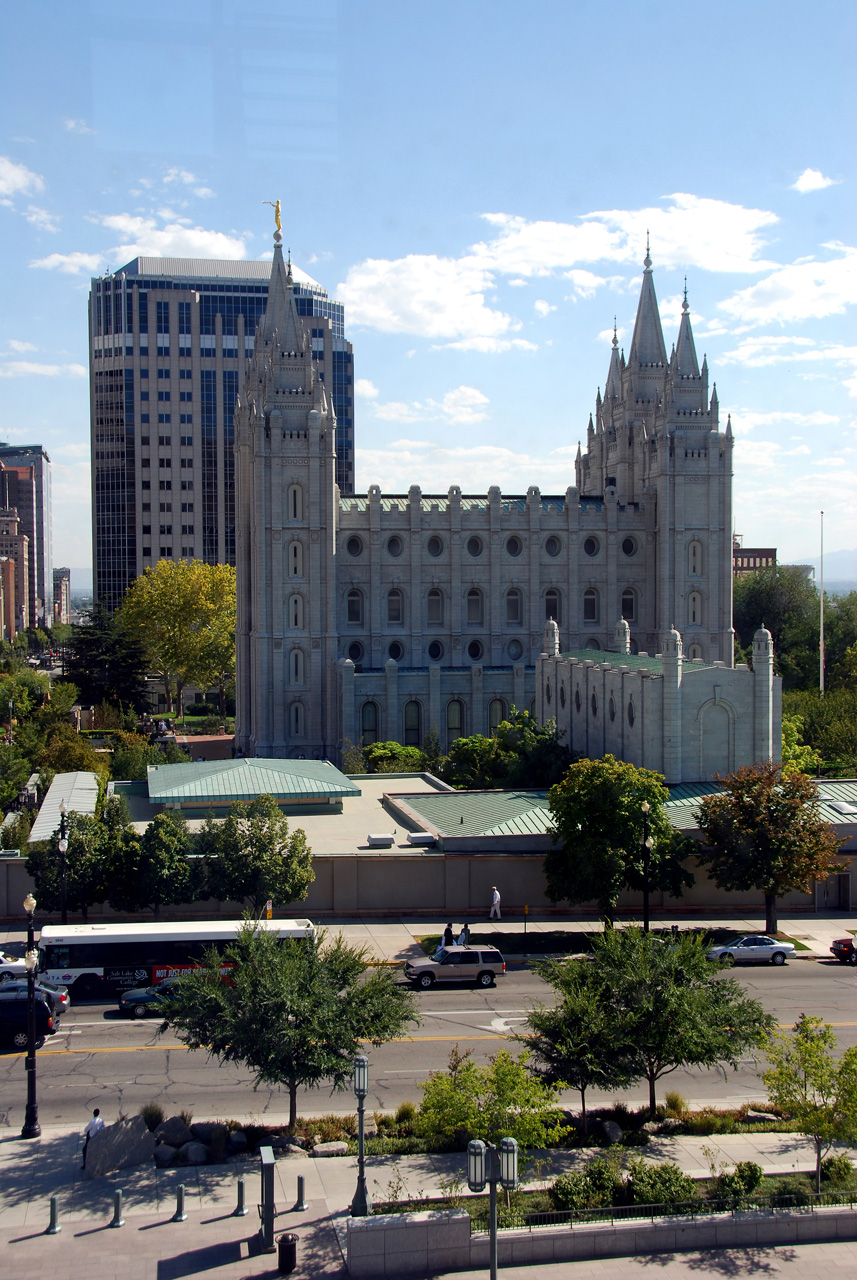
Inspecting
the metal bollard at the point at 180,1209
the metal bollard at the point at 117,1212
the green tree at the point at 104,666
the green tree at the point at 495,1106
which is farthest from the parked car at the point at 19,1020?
the green tree at the point at 104,666

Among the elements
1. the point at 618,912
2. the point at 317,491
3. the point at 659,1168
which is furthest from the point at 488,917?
the point at 317,491

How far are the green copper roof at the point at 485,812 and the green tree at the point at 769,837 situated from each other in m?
6.13

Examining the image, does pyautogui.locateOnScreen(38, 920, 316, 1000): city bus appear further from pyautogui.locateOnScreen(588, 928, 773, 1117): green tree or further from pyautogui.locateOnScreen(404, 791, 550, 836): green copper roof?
pyautogui.locateOnScreen(404, 791, 550, 836): green copper roof

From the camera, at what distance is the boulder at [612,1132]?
2048 cm

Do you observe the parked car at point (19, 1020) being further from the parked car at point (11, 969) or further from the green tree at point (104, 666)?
the green tree at point (104, 666)

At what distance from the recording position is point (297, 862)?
115 ft

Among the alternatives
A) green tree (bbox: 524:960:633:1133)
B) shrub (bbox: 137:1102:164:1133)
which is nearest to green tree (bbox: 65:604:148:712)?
shrub (bbox: 137:1102:164:1133)

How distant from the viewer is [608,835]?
35.2 meters

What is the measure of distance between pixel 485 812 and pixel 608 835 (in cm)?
940

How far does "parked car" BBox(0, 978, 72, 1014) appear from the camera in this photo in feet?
87.9

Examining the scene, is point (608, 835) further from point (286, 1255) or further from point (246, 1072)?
point (286, 1255)

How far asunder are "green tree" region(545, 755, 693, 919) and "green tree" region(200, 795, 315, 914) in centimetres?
798

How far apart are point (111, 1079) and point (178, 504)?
397 ft

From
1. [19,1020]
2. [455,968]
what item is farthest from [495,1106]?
[19,1020]
